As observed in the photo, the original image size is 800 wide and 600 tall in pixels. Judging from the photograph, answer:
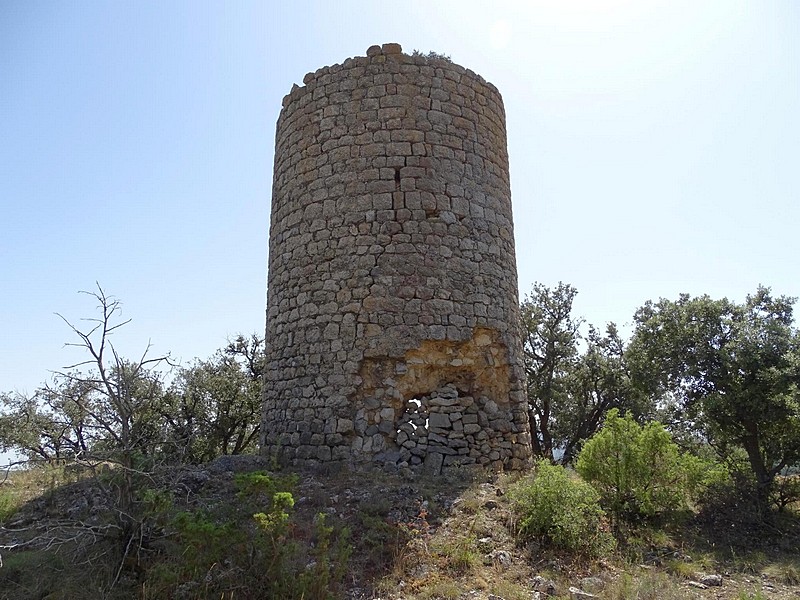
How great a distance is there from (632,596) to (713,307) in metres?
5.57

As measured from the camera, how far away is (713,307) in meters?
8.49

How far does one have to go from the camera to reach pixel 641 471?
6.08m

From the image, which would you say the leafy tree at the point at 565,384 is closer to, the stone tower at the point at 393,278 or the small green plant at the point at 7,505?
the stone tower at the point at 393,278

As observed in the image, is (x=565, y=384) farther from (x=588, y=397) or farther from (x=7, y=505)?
(x=7, y=505)

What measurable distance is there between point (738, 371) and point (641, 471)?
9.04 feet

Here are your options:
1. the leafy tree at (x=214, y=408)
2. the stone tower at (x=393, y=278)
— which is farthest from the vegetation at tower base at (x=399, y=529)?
the leafy tree at (x=214, y=408)

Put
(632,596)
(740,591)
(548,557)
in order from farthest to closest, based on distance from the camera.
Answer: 1. (548,557)
2. (740,591)
3. (632,596)

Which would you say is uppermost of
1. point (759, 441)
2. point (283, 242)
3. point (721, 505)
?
point (283, 242)

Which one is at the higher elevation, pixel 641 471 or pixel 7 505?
pixel 641 471

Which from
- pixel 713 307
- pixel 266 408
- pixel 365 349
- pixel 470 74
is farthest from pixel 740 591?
pixel 470 74

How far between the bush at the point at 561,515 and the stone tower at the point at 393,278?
54.0 inches

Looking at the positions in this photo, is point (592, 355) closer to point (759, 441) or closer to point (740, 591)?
point (759, 441)

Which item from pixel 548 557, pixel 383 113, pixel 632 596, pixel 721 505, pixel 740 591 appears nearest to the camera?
pixel 632 596

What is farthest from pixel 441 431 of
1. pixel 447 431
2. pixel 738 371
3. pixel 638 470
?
pixel 738 371
